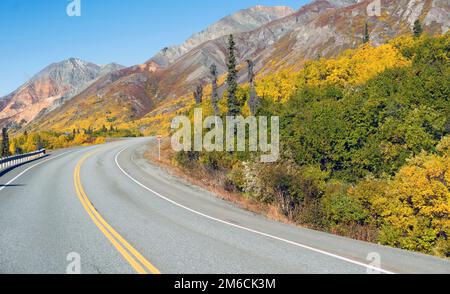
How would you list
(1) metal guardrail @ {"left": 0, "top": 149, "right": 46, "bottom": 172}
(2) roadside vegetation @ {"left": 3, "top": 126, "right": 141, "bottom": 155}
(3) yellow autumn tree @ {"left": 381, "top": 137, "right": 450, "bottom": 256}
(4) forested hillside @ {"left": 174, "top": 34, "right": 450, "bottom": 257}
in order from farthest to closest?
(2) roadside vegetation @ {"left": 3, "top": 126, "right": 141, "bottom": 155}, (1) metal guardrail @ {"left": 0, "top": 149, "right": 46, "bottom": 172}, (4) forested hillside @ {"left": 174, "top": 34, "right": 450, "bottom": 257}, (3) yellow autumn tree @ {"left": 381, "top": 137, "right": 450, "bottom": 256}

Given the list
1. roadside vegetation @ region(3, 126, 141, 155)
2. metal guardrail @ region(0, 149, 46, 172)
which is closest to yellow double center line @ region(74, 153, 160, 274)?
metal guardrail @ region(0, 149, 46, 172)

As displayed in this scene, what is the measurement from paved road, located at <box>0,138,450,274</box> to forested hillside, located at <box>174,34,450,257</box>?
5.96 m

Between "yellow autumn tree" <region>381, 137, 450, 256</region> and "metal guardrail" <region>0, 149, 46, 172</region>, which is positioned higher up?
"metal guardrail" <region>0, 149, 46, 172</region>

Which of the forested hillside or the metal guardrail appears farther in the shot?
the metal guardrail

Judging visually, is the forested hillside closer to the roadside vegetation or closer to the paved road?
the paved road

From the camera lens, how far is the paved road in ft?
24.3

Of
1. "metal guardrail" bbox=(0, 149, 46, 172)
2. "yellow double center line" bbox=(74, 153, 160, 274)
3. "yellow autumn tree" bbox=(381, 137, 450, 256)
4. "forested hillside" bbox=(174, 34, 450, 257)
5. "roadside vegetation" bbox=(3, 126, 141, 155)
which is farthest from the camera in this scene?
"roadside vegetation" bbox=(3, 126, 141, 155)

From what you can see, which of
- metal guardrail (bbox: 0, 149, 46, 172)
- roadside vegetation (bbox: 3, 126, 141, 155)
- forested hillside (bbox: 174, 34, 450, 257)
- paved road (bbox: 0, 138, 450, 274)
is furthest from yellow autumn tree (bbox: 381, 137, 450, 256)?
roadside vegetation (bbox: 3, 126, 141, 155)

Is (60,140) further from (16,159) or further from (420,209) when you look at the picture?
(420,209)

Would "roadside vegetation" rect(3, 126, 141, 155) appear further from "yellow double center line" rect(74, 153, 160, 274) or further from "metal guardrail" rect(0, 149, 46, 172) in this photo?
"yellow double center line" rect(74, 153, 160, 274)

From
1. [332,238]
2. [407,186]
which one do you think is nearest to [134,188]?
[332,238]

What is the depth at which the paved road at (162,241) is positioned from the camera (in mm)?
7418

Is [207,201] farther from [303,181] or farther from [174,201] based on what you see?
[303,181]

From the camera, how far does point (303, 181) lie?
73.3 ft
